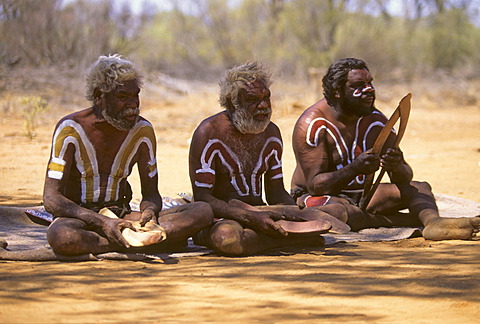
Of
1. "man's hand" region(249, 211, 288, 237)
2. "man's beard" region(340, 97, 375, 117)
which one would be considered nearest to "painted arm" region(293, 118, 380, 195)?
"man's beard" region(340, 97, 375, 117)

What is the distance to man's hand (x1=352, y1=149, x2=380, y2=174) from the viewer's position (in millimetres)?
5535

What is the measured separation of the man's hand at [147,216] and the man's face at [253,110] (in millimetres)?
879

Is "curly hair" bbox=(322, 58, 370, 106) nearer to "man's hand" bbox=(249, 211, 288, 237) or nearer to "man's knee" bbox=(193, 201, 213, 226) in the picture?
"man's hand" bbox=(249, 211, 288, 237)

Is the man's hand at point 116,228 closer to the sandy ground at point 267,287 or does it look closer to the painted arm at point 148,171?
the sandy ground at point 267,287

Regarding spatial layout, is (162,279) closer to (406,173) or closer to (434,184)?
(406,173)

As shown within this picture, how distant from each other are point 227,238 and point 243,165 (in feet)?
2.24

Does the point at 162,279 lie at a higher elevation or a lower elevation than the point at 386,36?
lower

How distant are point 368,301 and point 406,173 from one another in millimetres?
2274

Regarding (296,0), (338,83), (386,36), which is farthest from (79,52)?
(338,83)

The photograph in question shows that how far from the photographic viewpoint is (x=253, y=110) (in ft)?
16.9

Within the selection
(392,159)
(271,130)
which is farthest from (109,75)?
(392,159)

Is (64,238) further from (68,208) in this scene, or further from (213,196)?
(213,196)

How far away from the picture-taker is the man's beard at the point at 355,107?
233 inches

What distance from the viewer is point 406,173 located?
581 cm
